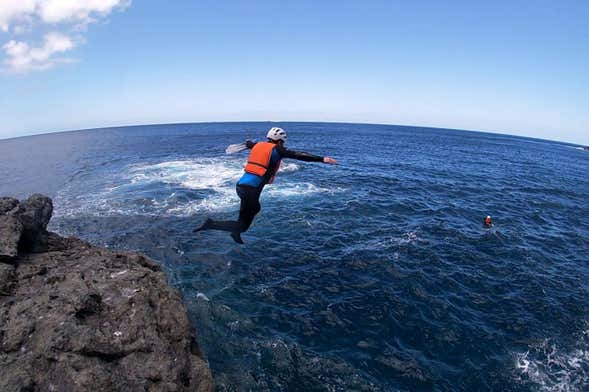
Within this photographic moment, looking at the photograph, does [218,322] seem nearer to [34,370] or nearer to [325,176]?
[34,370]

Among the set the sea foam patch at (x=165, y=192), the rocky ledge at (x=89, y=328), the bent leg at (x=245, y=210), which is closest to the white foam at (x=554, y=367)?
the bent leg at (x=245, y=210)

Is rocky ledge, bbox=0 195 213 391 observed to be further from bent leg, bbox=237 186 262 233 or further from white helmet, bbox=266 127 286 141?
white helmet, bbox=266 127 286 141

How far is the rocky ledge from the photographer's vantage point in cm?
577

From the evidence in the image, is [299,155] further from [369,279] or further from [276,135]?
[369,279]

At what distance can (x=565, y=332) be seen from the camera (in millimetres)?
13266

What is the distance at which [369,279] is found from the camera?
1631cm

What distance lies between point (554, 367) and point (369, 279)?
740 cm

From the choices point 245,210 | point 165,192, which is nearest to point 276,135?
point 245,210

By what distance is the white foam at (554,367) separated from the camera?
10719mm

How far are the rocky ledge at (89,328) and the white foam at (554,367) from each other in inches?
425

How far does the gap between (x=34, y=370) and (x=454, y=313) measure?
14073mm

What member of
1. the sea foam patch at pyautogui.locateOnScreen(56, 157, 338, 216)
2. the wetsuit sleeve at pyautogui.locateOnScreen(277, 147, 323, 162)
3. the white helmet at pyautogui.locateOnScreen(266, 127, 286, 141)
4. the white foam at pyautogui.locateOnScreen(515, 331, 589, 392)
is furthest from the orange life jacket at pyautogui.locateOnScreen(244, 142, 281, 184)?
the sea foam patch at pyautogui.locateOnScreen(56, 157, 338, 216)

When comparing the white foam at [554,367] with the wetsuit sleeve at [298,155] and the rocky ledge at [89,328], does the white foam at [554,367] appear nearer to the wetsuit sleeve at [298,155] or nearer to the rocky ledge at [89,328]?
the wetsuit sleeve at [298,155]

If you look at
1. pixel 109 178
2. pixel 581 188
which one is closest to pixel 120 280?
pixel 109 178
